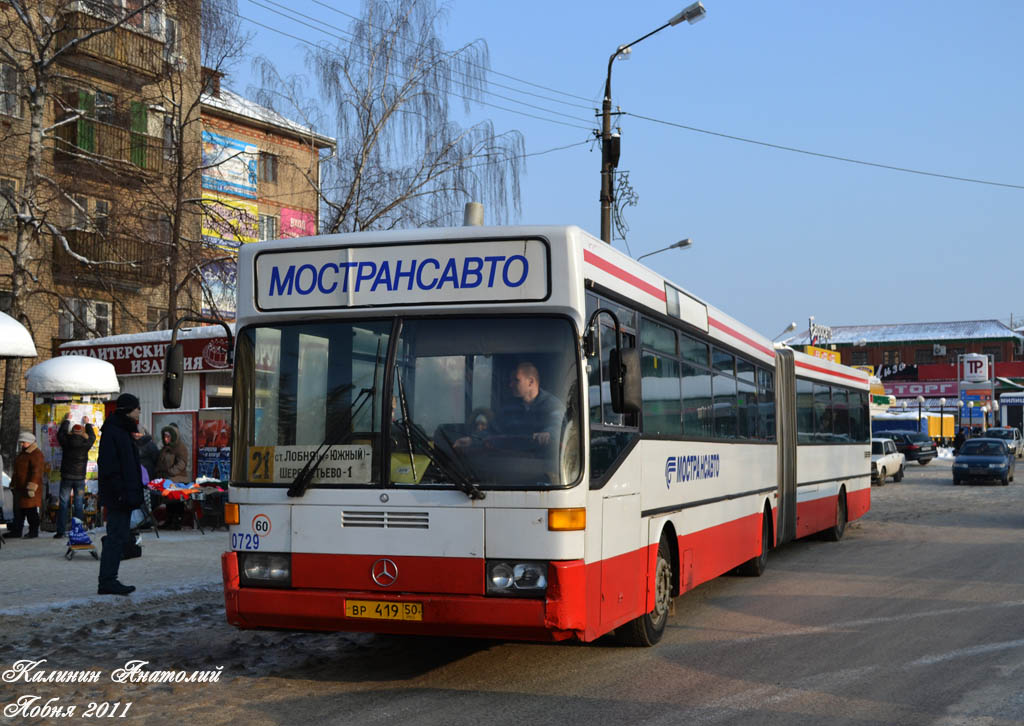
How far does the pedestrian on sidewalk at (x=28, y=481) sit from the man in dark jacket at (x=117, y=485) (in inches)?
257

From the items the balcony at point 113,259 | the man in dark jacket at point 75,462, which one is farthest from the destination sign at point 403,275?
the balcony at point 113,259

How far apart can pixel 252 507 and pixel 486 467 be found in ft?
5.37

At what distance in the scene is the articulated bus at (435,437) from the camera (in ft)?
23.6

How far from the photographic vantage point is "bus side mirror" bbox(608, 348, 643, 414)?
7242 millimetres

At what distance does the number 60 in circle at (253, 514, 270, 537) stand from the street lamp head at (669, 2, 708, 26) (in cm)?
1641

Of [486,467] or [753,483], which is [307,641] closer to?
[486,467]

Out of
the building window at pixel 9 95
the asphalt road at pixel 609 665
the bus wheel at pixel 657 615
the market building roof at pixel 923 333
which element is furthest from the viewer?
the market building roof at pixel 923 333

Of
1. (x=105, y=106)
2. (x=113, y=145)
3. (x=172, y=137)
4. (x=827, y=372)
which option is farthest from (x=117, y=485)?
(x=113, y=145)

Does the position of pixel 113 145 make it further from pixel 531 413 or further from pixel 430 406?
pixel 531 413

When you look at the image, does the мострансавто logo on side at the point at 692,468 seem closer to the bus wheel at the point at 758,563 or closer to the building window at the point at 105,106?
the bus wheel at the point at 758,563

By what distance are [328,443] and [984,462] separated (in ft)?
111

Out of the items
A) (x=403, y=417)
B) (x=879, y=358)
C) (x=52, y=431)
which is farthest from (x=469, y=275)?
(x=879, y=358)

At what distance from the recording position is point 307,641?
9281mm

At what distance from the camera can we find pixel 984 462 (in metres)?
37.2
